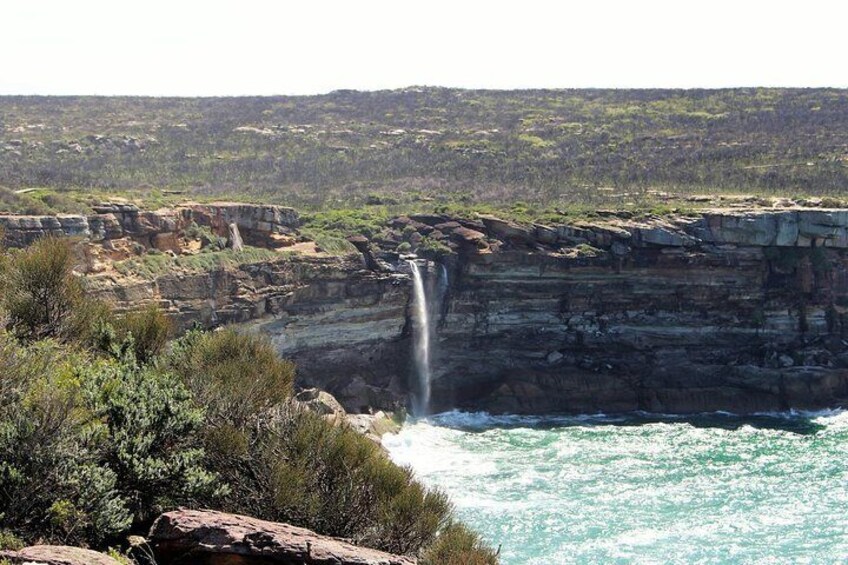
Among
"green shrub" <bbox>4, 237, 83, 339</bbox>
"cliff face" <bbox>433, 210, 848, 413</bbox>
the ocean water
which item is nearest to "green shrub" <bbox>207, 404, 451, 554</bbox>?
"green shrub" <bbox>4, 237, 83, 339</bbox>

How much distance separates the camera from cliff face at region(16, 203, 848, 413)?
163 ft

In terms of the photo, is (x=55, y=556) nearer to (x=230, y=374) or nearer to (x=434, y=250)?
(x=230, y=374)

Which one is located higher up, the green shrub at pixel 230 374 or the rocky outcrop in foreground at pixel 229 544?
the green shrub at pixel 230 374

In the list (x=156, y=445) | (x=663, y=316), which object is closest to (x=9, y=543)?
(x=156, y=445)

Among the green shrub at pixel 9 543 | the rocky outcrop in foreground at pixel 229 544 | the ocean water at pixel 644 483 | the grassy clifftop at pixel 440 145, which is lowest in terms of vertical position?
the ocean water at pixel 644 483

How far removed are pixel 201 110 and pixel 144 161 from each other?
999 inches

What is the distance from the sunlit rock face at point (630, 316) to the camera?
49625mm

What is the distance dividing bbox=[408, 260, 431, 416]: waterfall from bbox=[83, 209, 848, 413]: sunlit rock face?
417 mm

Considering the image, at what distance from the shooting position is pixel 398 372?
164 ft

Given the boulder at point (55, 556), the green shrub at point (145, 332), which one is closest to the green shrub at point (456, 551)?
the boulder at point (55, 556)

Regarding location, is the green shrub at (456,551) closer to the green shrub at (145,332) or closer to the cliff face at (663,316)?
the green shrub at (145,332)

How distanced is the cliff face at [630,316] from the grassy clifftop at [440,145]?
10175mm

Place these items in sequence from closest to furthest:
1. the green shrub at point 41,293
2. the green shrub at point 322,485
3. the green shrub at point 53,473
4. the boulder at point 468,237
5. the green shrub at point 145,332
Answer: the green shrub at point 53,473 < the green shrub at point 322,485 < the green shrub at point 41,293 < the green shrub at point 145,332 < the boulder at point 468,237

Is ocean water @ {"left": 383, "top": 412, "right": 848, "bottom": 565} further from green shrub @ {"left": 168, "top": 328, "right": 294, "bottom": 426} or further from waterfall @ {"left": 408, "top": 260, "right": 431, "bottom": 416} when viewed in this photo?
green shrub @ {"left": 168, "top": 328, "right": 294, "bottom": 426}
